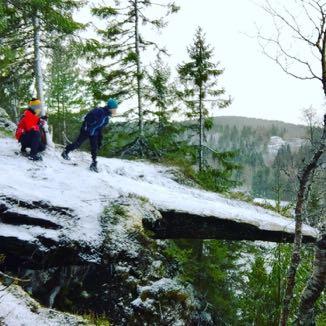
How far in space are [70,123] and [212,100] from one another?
15.2 m

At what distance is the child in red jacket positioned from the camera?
10.1m

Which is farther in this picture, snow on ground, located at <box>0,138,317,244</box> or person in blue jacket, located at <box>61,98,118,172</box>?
person in blue jacket, located at <box>61,98,118,172</box>

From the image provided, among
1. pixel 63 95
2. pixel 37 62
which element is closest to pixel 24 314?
pixel 37 62

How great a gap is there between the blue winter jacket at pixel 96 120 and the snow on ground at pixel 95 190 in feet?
3.86

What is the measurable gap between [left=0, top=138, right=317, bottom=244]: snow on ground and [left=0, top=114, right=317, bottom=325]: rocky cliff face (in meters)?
0.03

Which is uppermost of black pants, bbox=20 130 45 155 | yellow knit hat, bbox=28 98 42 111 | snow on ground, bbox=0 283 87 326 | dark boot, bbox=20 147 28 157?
yellow knit hat, bbox=28 98 42 111

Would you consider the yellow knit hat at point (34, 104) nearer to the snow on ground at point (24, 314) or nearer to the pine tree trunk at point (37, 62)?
the pine tree trunk at point (37, 62)

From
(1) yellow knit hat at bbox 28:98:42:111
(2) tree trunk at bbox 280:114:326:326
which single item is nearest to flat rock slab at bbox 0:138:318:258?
(1) yellow knit hat at bbox 28:98:42:111

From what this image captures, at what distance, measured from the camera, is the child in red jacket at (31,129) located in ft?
33.1

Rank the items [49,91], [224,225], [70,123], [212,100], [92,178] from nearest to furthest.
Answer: [92,178]
[224,225]
[212,100]
[49,91]
[70,123]

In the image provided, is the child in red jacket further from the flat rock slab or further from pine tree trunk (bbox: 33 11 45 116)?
pine tree trunk (bbox: 33 11 45 116)

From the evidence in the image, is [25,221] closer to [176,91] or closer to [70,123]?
[176,91]

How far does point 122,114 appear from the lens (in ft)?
60.2

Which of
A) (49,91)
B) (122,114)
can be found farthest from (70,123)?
(122,114)
